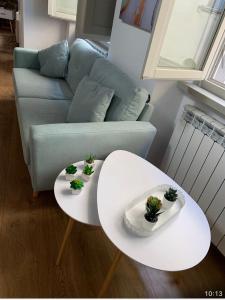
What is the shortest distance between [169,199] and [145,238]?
0.75 feet

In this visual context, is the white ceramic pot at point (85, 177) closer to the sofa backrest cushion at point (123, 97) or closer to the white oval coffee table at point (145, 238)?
the white oval coffee table at point (145, 238)

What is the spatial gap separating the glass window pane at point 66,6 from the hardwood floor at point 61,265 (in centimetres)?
266

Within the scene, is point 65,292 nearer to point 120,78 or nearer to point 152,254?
point 152,254

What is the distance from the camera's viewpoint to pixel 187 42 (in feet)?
5.36

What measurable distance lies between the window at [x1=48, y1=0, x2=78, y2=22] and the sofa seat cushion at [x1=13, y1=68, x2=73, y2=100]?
1123 millimetres

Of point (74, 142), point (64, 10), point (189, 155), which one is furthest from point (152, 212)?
point (64, 10)

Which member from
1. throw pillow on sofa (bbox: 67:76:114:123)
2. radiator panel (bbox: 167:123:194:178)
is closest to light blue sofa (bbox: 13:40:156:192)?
throw pillow on sofa (bbox: 67:76:114:123)

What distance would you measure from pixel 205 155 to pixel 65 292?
3.80ft

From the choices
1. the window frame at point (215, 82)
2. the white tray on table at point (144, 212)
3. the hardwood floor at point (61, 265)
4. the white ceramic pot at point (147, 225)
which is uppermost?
the window frame at point (215, 82)

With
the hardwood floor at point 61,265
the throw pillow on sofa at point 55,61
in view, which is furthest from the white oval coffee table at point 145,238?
the throw pillow on sofa at point 55,61

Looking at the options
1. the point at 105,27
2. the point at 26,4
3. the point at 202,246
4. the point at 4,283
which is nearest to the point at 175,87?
the point at 105,27

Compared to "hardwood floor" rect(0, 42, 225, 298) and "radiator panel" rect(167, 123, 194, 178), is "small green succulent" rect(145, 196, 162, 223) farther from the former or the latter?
"radiator panel" rect(167, 123, 194, 178)

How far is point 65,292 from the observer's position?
129cm

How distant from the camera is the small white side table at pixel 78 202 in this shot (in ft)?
3.89
